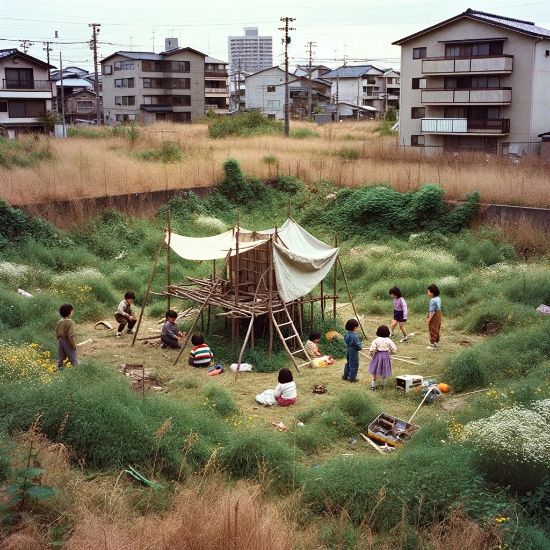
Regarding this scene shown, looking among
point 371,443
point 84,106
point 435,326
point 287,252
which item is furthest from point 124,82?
point 371,443

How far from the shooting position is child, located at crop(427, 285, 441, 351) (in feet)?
40.7

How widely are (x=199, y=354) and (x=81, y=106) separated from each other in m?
52.0

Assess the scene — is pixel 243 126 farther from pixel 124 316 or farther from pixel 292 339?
pixel 292 339

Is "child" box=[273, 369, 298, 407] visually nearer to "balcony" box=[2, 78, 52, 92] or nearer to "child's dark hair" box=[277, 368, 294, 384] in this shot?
"child's dark hair" box=[277, 368, 294, 384]

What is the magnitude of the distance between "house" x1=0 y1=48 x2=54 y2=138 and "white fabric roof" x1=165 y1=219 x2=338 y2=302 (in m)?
31.5

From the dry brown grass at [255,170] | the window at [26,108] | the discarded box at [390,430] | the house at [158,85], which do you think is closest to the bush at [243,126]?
the dry brown grass at [255,170]

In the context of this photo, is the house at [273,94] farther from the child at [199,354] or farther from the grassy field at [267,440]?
the child at [199,354]

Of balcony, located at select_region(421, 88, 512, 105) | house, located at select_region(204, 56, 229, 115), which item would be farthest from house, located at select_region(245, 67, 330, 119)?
balcony, located at select_region(421, 88, 512, 105)

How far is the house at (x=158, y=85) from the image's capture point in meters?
54.3

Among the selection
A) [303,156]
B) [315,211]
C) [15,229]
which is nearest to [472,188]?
[315,211]

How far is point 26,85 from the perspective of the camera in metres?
42.2

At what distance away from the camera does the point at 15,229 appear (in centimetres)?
1723

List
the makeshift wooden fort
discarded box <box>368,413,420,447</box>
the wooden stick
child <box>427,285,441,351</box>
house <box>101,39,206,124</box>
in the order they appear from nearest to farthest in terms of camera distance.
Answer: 1. the wooden stick
2. discarded box <box>368,413,420,447</box>
3. the makeshift wooden fort
4. child <box>427,285,441,351</box>
5. house <box>101,39,206,124</box>

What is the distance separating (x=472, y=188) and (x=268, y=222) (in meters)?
6.58
